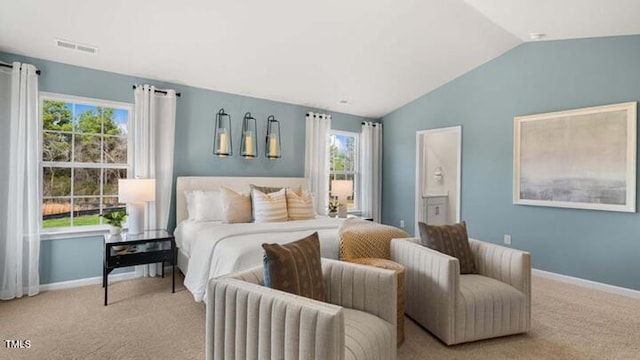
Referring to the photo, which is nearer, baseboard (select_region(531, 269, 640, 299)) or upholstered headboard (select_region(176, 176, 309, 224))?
baseboard (select_region(531, 269, 640, 299))

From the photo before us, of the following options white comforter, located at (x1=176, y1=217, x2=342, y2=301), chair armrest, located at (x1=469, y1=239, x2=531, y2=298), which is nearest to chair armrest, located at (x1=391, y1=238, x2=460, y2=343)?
chair armrest, located at (x1=469, y1=239, x2=531, y2=298)

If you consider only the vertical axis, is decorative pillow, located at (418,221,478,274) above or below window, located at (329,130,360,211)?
below

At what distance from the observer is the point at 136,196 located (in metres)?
3.49

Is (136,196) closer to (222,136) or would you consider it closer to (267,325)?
(222,136)

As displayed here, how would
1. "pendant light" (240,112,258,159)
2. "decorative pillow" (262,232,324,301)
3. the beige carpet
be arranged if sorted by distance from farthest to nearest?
"pendant light" (240,112,258,159), the beige carpet, "decorative pillow" (262,232,324,301)

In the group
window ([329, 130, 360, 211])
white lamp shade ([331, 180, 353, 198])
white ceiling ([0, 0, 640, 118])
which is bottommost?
white lamp shade ([331, 180, 353, 198])

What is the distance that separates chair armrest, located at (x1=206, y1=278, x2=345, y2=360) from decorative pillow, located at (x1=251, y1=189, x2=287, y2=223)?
2072mm

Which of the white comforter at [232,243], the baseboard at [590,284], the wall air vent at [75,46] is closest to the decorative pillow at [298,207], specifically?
the white comforter at [232,243]

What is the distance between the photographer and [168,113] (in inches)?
158

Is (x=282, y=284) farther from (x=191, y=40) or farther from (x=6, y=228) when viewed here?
(x=6, y=228)

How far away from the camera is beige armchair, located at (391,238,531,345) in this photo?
92.2 inches

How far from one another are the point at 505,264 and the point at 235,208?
2662 mm

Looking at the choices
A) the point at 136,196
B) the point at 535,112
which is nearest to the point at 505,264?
the point at 535,112

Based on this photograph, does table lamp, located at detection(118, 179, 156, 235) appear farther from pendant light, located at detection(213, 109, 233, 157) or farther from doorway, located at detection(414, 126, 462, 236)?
doorway, located at detection(414, 126, 462, 236)
